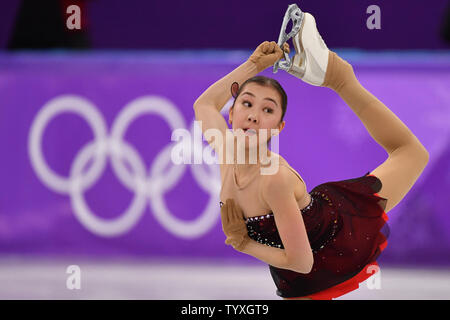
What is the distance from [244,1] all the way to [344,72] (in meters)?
2.88

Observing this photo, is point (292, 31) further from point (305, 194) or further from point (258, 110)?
point (305, 194)

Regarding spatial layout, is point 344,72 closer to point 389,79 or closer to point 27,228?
point 389,79

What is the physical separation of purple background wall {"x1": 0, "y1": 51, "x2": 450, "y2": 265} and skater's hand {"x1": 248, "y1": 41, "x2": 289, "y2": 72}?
6.19 feet

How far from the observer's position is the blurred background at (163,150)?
199 inches

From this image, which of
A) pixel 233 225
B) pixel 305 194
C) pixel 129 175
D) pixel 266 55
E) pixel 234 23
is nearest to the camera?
pixel 233 225

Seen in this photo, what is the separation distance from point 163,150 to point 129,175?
317 mm

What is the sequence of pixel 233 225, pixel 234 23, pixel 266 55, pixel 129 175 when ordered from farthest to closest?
pixel 234 23 < pixel 129 175 < pixel 266 55 < pixel 233 225

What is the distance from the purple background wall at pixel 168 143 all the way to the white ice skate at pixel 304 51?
1.81 m

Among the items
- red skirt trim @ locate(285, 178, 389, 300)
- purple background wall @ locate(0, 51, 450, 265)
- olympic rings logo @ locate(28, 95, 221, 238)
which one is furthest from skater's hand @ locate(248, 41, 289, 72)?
olympic rings logo @ locate(28, 95, 221, 238)

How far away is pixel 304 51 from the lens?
3154 millimetres

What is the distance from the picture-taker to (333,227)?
3039 millimetres

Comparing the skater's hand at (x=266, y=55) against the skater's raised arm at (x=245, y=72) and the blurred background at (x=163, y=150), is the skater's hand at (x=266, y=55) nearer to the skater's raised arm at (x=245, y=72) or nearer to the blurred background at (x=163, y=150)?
the skater's raised arm at (x=245, y=72)

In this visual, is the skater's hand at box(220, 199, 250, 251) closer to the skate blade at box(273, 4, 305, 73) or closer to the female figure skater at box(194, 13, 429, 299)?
the female figure skater at box(194, 13, 429, 299)

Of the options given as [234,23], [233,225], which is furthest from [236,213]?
[234,23]
